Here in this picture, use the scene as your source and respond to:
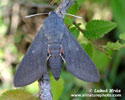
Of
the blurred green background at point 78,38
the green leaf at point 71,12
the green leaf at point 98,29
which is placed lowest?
the blurred green background at point 78,38

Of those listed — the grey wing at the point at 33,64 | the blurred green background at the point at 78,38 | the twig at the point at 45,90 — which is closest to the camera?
the twig at the point at 45,90

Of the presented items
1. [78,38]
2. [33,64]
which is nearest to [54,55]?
[33,64]

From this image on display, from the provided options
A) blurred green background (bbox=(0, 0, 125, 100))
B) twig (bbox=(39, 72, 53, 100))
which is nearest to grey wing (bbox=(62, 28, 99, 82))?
twig (bbox=(39, 72, 53, 100))

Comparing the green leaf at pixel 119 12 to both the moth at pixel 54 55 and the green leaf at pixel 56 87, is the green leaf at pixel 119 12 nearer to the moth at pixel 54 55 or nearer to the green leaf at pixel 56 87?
the moth at pixel 54 55

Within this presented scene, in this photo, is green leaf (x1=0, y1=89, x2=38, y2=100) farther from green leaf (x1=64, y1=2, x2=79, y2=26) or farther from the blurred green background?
the blurred green background

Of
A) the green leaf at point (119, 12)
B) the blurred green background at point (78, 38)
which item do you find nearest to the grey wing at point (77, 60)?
the blurred green background at point (78, 38)

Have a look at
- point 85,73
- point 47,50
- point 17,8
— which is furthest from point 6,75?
point 85,73

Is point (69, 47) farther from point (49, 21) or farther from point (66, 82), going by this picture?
point (66, 82)
